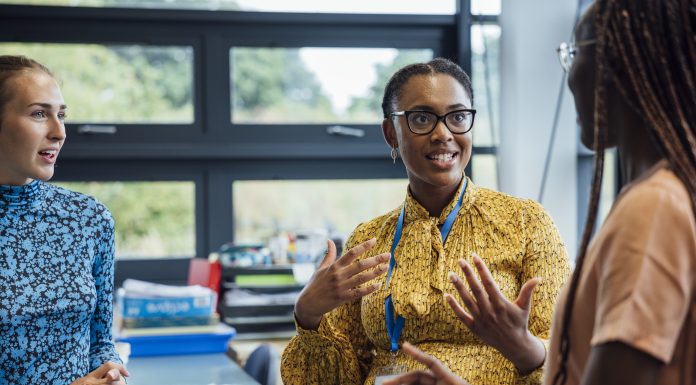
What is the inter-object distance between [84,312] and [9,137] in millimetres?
470

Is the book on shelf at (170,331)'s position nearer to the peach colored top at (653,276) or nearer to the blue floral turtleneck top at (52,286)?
the blue floral turtleneck top at (52,286)

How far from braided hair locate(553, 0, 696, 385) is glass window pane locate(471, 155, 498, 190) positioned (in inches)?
120

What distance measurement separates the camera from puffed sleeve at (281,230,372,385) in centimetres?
204

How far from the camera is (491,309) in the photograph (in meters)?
1.41

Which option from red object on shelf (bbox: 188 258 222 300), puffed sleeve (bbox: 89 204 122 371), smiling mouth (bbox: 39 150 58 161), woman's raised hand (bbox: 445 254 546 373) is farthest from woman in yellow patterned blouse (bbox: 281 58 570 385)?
red object on shelf (bbox: 188 258 222 300)

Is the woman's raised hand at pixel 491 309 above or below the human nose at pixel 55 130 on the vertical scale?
below

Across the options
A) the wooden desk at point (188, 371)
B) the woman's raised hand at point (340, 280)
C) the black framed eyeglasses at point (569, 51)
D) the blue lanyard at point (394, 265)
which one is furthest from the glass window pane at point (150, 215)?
the black framed eyeglasses at point (569, 51)

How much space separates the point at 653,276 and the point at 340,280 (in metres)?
1.00

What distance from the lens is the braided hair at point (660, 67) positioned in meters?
0.94

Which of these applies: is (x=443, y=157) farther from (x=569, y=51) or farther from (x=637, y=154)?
(x=637, y=154)

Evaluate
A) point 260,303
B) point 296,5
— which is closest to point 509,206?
A: point 260,303

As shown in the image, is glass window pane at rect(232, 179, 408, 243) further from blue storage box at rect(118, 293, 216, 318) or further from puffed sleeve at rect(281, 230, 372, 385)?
puffed sleeve at rect(281, 230, 372, 385)

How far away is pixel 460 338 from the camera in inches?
75.5

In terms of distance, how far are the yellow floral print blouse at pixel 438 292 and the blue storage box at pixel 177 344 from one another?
121cm
